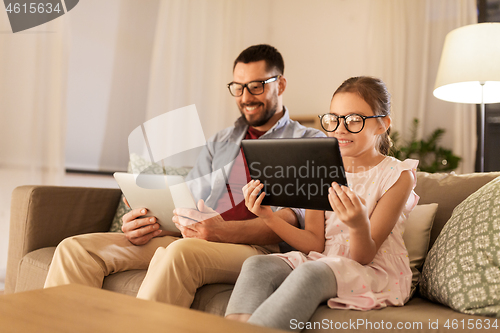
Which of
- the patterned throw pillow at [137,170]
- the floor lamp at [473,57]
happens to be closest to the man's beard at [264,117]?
the patterned throw pillow at [137,170]

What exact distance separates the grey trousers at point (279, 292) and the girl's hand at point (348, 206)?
13 cm

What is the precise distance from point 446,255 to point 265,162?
1.76 feet

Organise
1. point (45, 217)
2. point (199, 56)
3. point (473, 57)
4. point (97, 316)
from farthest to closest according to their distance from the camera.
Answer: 1. point (199, 56)
2. point (473, 57)
3. point (45, 217)
4. point (97, 316)

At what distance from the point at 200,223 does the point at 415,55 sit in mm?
→ 2791

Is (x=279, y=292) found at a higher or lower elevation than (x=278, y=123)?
lower

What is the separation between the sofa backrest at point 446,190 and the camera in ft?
4.23

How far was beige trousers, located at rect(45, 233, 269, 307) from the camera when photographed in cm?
102

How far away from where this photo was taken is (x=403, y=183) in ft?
3.57

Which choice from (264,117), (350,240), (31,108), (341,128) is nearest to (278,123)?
(264,117)

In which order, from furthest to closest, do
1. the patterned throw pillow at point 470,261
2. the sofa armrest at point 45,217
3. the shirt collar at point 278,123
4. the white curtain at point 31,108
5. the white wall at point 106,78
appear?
the white wall at point 106,78 → the white curtain at point 31,108 → the shirt collar at point 278,123 → the sofa armrest at point 45,217 → the patterned throw pillow at point 470,261

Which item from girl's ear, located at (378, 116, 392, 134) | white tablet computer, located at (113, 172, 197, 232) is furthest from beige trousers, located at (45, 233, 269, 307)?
girl's ear, located at (378, 116, 392, 134)

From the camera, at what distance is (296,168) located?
3.33ft

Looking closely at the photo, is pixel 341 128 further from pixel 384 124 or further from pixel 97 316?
pixel 97 316

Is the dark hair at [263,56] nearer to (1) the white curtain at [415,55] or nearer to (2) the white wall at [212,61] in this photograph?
(2) the white wall at [212,61]
